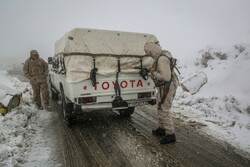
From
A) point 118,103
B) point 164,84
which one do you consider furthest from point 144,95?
point 164,84

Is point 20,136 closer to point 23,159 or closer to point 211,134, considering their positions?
point 23,159

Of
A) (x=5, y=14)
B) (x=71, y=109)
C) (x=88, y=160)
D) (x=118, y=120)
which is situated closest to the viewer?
(x=88, y=160)

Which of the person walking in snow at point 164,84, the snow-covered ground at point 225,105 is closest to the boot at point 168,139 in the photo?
the person walking in snow at point 164,84

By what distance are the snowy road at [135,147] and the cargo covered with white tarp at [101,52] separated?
61.3 inches

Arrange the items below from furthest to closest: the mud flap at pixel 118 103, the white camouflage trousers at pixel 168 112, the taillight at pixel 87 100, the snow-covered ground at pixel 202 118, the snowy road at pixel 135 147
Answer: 1. the mud flap at pixel 118 103
2. the taillight at pixel 87 100
3. the white camouflage trousers at pixel 168 112
4. the snow-covered ground at pixel 202 118
5. the snowy road at pixel 135 147

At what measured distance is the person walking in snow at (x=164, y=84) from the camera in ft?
16.2

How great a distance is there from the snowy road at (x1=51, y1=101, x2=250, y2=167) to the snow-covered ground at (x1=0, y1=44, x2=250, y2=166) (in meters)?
0.47

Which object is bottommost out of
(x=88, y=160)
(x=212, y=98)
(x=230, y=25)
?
(x=88, y=160)

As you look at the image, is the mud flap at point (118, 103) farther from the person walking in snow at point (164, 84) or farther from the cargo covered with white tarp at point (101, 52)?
the person walking in snow at point (164, 84)

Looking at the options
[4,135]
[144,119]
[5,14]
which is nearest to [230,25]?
[144,119]

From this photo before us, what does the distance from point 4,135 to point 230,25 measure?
89.7ft

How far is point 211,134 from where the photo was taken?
5527mm

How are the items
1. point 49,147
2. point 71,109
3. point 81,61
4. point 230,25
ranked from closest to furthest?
point 49,147 < point 81,61 < point 71,109 < point 230,25

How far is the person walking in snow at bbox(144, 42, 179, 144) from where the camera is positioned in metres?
4.94
